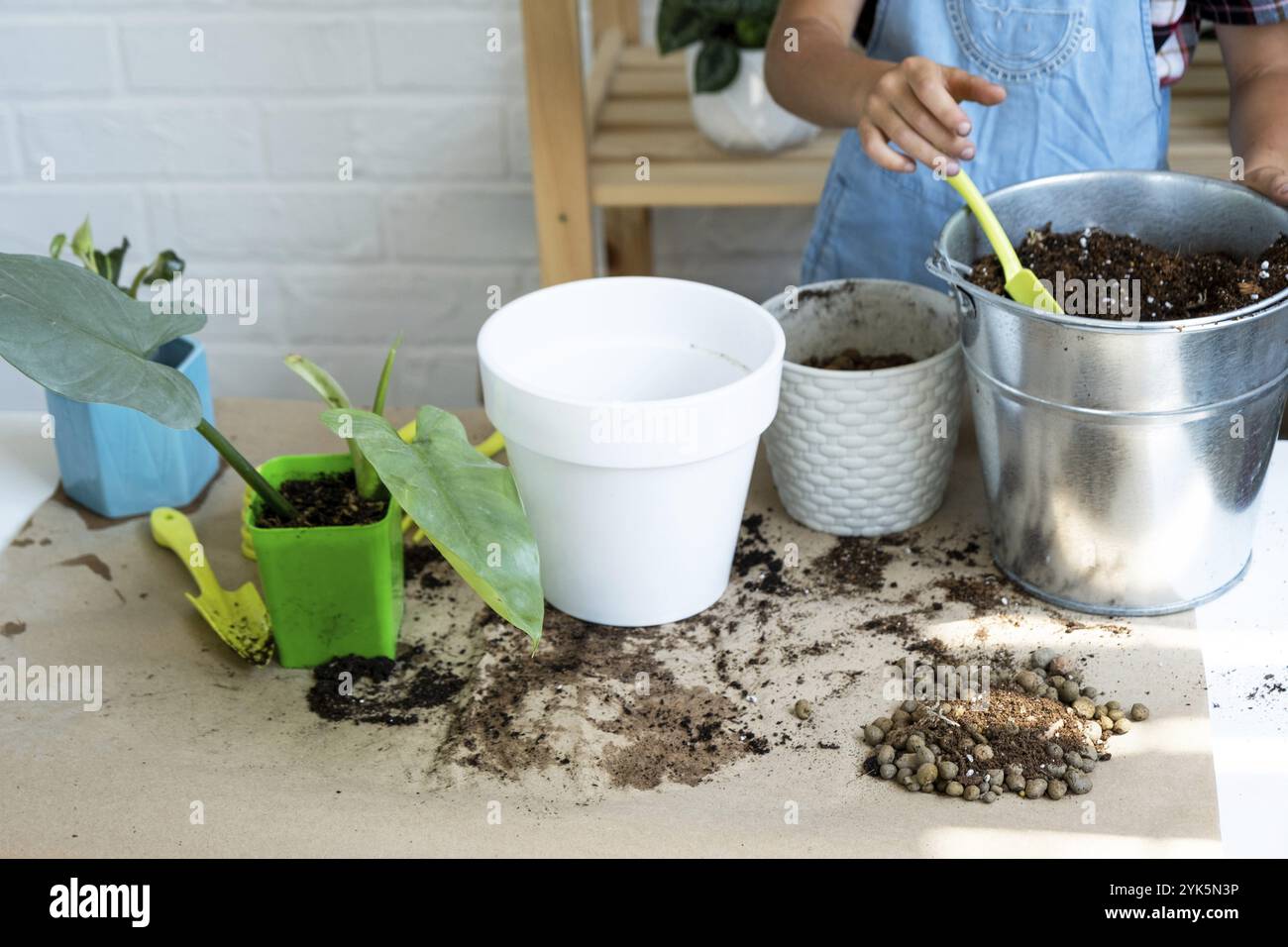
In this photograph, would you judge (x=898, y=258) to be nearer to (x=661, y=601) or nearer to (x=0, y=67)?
(x=661, y=601)

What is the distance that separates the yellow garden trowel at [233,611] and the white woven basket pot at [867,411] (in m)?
0.36

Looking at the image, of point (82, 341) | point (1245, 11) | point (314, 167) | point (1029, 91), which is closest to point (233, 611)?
point (82, 341)

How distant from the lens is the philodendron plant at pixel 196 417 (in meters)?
0.69

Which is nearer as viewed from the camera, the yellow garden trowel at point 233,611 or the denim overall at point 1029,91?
the yellow garden trowel at point 233,611

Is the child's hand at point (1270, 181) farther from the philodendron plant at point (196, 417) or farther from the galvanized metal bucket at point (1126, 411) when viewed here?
the philodendron plant at point (196, 417)

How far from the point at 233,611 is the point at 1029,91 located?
27.3 inches

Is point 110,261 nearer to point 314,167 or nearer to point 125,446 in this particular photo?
point 125,446

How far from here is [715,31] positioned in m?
1.32

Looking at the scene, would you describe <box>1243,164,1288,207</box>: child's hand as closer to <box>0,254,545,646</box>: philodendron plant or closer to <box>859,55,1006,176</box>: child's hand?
<box>859,55,1006,176</box>: child's hand

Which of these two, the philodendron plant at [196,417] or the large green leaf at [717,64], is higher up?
the large green leaf at [717,64]

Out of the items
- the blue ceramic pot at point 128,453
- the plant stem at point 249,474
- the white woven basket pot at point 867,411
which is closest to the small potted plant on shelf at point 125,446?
the blue ceramic pot at point 128,453

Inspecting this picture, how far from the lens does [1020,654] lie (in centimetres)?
81
